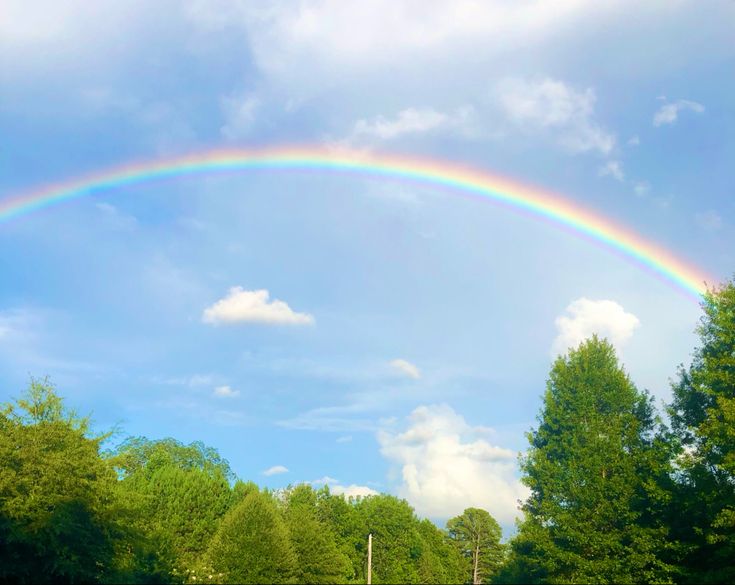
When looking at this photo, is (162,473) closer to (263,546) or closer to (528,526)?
(263,546)

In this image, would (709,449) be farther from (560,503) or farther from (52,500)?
(52,500)

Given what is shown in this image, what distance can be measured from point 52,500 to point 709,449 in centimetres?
3404

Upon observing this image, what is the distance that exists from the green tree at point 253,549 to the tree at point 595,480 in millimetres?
16523

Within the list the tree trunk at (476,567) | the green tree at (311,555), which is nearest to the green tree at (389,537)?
A: the green tree at (311,555)

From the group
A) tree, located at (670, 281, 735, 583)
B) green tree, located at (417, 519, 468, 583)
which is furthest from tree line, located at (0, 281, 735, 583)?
green tree, located at (417, 519, 468, 583)

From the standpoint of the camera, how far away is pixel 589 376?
46938 millimetres

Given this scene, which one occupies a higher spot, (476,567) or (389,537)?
(389,537)

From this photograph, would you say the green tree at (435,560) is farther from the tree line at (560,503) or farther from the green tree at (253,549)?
the green tree at (253,549)

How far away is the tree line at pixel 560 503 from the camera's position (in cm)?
3500

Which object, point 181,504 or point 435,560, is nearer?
point 181,504

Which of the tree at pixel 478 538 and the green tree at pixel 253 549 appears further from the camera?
the tree at pixel 478 538

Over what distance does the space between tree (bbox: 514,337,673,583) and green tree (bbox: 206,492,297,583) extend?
16523 millimetres

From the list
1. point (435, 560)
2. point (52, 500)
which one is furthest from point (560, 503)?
point (435, 560)

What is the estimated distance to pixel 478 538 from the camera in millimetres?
121562
